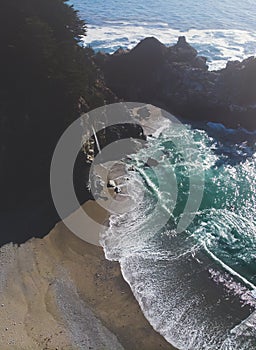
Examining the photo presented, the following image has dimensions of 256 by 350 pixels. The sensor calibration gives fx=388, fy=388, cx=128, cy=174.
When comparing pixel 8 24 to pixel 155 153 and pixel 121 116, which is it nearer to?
pixel 121 116

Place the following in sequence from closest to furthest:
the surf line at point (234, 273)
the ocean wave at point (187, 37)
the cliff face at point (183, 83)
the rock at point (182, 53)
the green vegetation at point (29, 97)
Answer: the surf line at point (234, 273)
the green vegetation at point (29, 97)
the cliff face at point (183, 83)
the rock at point (182, 53)
the ocean wave at point (187, 37)

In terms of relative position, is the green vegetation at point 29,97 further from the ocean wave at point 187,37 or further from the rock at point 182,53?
the ocean wave at point 187,37

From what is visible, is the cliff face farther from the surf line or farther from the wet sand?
the wet sand

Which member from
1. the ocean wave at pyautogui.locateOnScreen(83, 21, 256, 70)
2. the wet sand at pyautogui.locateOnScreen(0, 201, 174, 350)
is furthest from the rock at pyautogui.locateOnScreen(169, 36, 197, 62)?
the wet sand at pyautogui.locateOnScreen(0, 201, 174, 350)

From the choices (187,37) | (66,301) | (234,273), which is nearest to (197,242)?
(234,273)

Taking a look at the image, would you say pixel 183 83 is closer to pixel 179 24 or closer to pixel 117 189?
pixel 117 189

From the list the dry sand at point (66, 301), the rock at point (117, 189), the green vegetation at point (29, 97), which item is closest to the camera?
the dry sand at point (66, 301)

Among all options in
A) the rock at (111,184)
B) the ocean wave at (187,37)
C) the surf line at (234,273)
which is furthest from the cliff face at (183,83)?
the surf line at (234,273)
